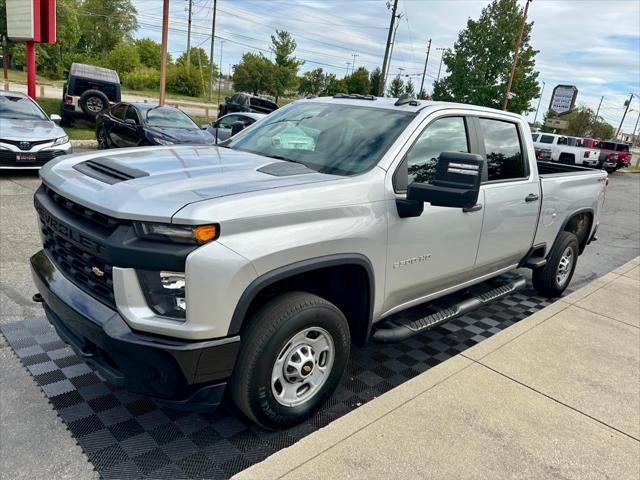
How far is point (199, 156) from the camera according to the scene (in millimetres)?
3281

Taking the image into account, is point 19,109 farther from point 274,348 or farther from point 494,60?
point 494,60

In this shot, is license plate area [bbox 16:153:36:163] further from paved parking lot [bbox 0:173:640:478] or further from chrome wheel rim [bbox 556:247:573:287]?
chrome wheel rim [bbox 556:247:573:287]

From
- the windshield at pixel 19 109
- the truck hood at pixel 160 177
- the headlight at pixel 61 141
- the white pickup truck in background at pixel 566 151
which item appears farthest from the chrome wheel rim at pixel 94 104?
the white pickup truck in background at pixel 566 151

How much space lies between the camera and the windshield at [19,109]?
9.55 metres

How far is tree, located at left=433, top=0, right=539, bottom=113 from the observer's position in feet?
124

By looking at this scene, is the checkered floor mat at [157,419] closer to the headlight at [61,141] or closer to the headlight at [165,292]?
the headlight at [165,292]

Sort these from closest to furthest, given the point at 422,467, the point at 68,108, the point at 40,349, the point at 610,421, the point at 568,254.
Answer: the point at 422,467, the point at 610,421, the point at 40,349, the point at 568,254, the point at 68,108

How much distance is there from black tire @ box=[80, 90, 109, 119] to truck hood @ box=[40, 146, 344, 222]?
1442 centimetres

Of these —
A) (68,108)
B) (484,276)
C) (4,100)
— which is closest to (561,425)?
(484,276)

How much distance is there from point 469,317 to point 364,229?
105 inches

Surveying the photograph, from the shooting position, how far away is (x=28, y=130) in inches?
355

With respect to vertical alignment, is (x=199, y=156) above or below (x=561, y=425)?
above

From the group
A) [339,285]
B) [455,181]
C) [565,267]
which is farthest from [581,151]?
[339,285]

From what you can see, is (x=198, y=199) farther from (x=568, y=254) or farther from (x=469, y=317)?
(x=568, y=254)
